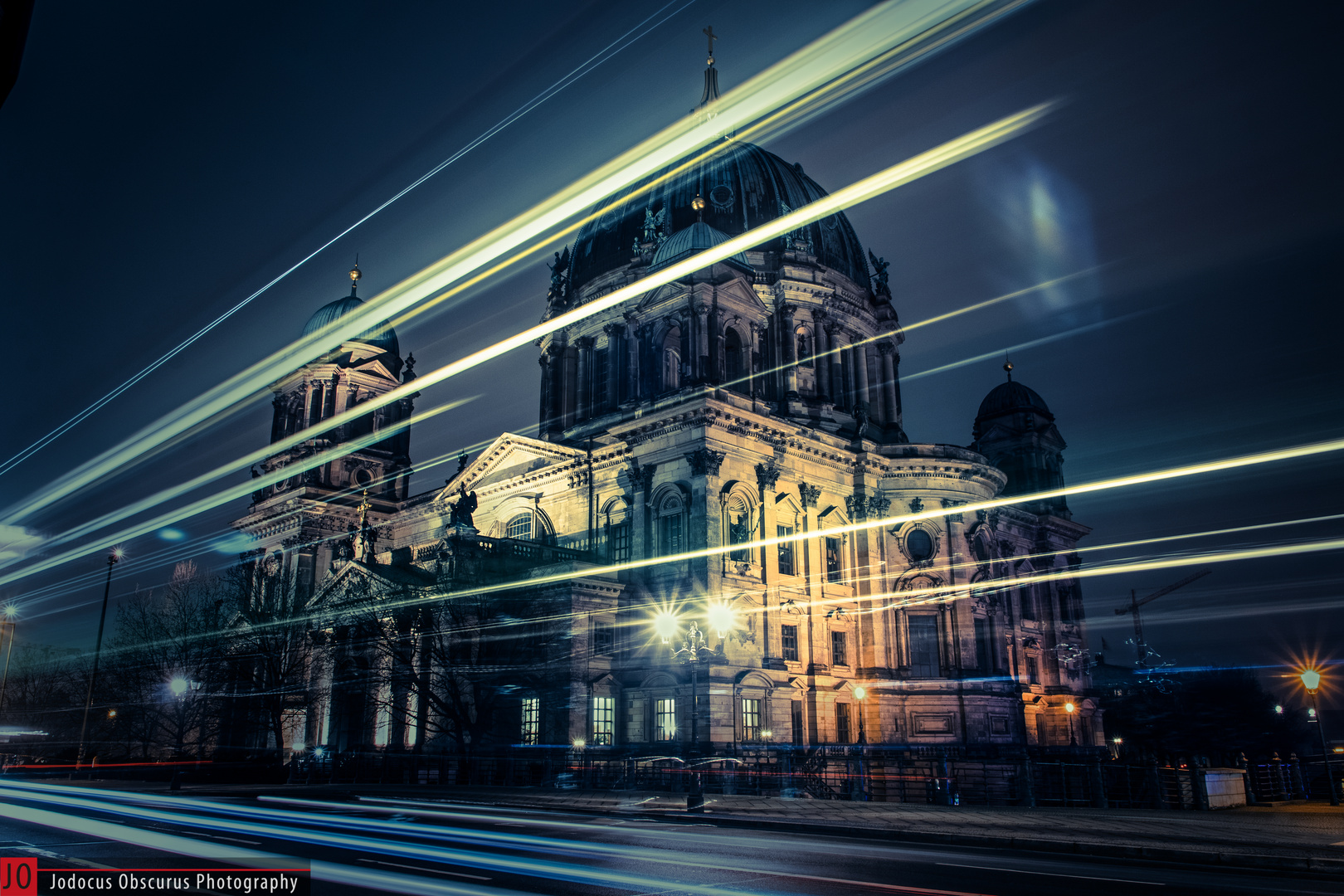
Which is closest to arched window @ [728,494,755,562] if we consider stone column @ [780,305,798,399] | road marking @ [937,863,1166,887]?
stone column @ [780,305,798,399]

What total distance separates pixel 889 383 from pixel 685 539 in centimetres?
2305

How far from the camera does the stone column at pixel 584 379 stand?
51.6 metres

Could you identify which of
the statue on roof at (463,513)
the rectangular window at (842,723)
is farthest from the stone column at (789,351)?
the statue on roof at (463,513)

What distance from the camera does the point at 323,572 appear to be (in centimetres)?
5491

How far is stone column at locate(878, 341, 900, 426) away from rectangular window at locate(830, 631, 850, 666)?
1558 centimetres

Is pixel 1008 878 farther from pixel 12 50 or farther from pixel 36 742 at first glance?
pixel 36 742

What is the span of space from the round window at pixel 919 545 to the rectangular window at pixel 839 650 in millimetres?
6213

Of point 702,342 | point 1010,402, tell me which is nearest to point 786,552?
point 702,342

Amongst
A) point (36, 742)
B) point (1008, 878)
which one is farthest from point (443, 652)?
point (36, 742)

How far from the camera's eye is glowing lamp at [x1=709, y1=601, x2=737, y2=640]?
28.6 meters

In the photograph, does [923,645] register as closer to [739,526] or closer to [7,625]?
[739,526]

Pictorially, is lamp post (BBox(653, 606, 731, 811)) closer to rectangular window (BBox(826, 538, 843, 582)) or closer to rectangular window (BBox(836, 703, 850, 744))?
rectangular window (BBox(836, 703, 850, 744))

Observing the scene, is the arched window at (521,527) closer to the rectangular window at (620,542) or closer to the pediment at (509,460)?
the pediment at (509,460)

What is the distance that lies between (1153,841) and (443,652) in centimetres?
2794
